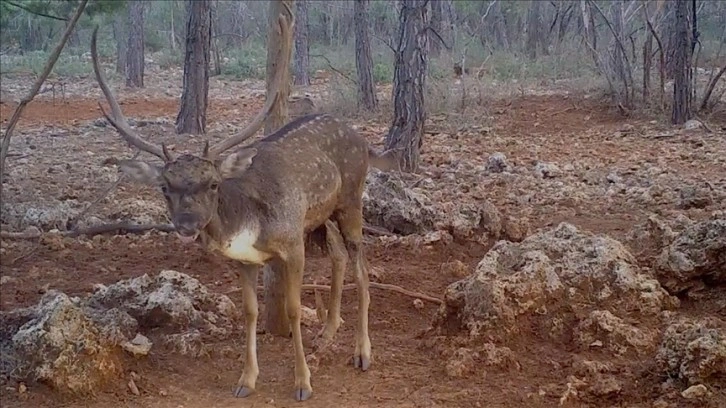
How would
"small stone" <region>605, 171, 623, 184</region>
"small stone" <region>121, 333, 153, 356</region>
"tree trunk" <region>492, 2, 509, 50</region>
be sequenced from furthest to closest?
"tree trunk" <region>492, 2, 509, 50</region>
"small stone" <region>605, 171, 623, 184</region>
"small stone" <region>121, 333, 153, 356</region>

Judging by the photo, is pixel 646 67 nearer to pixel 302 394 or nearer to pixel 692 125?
pixel 692 125

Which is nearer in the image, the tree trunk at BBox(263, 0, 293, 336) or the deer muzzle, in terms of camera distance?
the deer muzzle

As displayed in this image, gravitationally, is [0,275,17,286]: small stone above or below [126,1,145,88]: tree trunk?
below

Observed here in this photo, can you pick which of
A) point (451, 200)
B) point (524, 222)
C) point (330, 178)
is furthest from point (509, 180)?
point (330, 178)

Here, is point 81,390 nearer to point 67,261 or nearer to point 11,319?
point 11,319

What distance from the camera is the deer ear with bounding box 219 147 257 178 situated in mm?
4898

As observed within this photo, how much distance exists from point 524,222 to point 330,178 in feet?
9.32

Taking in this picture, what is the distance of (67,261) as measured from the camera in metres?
7.70

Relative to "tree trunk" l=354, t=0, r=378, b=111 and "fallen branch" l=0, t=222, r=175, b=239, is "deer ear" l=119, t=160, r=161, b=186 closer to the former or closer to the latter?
"fallen branch" l=0, t=222, r=175, b=239

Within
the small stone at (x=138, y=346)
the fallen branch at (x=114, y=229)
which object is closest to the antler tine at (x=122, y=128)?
the small stone at (x=138, y=346)

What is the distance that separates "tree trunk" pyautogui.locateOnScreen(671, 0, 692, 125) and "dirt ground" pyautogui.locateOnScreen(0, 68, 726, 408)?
34 centimetres

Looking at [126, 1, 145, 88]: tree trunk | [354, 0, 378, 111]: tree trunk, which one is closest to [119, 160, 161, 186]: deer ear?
[354, 0, 378, 111]: tree trunk

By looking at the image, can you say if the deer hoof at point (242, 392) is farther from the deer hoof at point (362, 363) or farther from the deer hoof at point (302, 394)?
the deer hoof at point (362, 363)

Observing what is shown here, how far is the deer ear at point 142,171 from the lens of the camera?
4.72 meters
